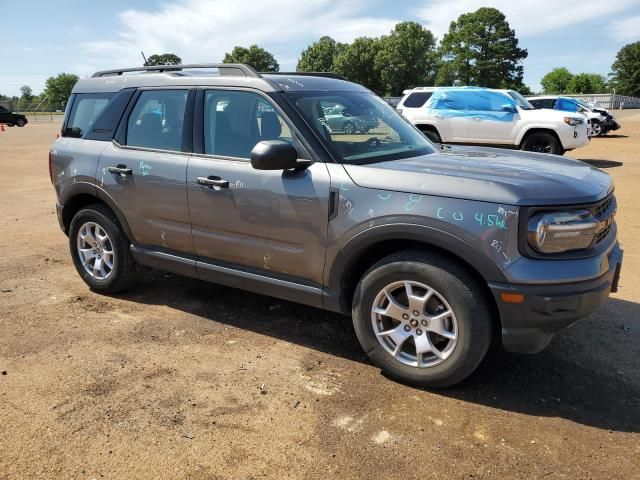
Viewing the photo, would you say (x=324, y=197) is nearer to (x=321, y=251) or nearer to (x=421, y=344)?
(x=321, y=251)

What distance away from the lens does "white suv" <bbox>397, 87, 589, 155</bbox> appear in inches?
526

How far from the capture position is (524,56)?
85812 millimetres

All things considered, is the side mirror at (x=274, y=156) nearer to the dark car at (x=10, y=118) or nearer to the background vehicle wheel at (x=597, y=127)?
the background vehicle wheel at (x=597, y=127)

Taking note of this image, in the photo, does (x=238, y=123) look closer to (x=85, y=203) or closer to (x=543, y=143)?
(x=85, y=203)

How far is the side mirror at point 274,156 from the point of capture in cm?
346

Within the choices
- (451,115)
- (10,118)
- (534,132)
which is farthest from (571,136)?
(10,118)

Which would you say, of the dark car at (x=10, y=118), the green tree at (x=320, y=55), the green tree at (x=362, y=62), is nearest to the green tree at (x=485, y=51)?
the green tree at (x=362, y=62)

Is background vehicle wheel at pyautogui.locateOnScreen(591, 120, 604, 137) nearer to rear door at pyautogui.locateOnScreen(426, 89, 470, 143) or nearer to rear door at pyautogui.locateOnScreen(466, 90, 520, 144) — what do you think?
rear door at pyautogui.locateOnScreen(466, 90, 520, 144)

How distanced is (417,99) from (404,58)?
68.4 metres

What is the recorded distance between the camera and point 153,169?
4.36 metres

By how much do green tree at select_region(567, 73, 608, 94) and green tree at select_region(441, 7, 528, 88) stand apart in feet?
118

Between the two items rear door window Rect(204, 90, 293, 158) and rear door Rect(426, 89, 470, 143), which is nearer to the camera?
rear door window Rect(204, 90, 293, 158)

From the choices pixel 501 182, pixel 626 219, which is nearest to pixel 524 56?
pixel 626 219

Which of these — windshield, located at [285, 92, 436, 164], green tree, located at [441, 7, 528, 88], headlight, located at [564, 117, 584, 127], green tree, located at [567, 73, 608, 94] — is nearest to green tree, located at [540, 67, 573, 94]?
green tree, located at [567, 73, 608, 94]
